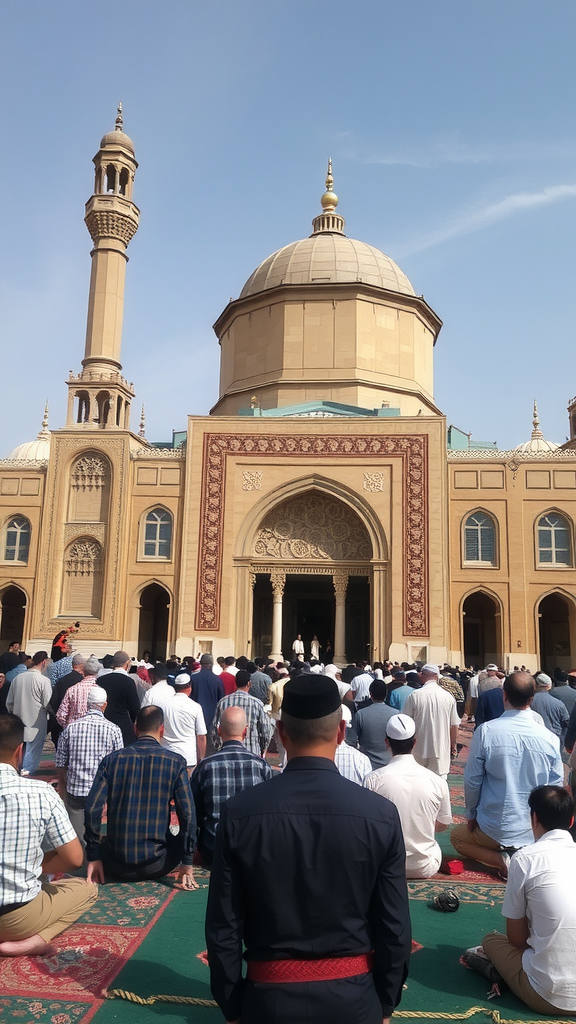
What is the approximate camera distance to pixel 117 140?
1133 inches

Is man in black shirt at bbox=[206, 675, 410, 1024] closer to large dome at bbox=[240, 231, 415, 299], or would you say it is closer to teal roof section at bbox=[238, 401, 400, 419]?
teal roof section at bbox=[238, 401, 400, 419]

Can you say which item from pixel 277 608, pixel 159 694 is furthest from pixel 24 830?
pixel 277 608

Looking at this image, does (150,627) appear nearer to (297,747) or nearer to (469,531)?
(469,531)

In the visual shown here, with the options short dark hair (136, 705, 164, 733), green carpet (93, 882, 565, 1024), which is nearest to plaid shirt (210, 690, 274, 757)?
short dark hair (136, 705, 164, 733)

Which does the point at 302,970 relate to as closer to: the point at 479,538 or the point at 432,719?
the point at 432,719

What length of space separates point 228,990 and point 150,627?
27121 mm

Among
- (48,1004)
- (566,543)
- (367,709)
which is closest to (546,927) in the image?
(48,1004)

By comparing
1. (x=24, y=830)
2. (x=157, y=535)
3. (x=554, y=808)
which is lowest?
(x=24, y=830)

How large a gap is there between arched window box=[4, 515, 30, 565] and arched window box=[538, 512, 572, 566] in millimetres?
16381

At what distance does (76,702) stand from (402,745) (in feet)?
→ 11.5

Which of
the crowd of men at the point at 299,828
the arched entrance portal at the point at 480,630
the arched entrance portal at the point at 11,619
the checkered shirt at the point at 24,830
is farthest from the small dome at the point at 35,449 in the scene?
the checkered shirt at the point at 24,830

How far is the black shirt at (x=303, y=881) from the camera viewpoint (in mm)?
2369

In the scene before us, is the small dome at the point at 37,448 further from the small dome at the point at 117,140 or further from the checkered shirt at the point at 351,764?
the checkered shirt at the point at 351,764

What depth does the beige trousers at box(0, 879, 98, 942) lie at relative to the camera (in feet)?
14.1
